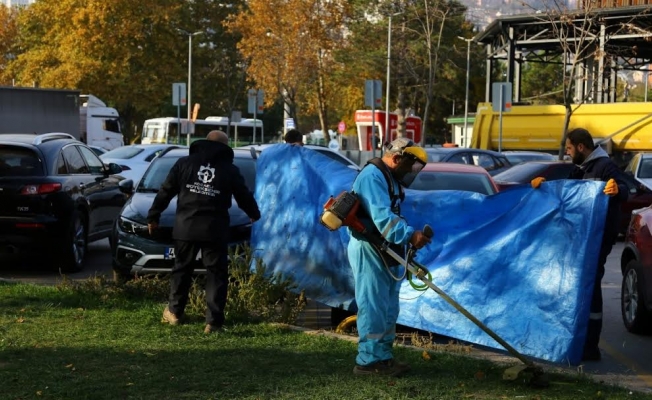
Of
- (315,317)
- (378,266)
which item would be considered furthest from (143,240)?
(378,266)

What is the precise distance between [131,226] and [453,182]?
178 inches

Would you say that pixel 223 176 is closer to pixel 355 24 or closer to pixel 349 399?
pixel 349 399

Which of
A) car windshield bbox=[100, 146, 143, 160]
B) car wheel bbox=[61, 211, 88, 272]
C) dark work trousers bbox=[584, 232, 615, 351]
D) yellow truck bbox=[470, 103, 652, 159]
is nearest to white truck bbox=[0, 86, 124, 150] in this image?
car windshield bbox=[100, 146, 143, 160]

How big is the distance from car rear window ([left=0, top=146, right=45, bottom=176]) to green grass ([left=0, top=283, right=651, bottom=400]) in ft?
12.2

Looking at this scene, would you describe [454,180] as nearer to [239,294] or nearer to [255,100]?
[239,294]

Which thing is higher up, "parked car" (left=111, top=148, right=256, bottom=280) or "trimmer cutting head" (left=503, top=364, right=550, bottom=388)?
"parked car" (left=111, top=148, right=256, bottom=280)

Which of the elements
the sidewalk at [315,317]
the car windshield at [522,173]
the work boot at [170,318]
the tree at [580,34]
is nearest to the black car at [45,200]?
the sidewalk at [315,317]

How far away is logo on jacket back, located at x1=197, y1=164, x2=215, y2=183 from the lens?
861 centimetres

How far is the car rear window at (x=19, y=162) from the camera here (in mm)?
12625

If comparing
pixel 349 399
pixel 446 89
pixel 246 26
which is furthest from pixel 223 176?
pixel 446 89

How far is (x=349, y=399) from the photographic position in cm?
634

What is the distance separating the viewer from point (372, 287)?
6.89 metres

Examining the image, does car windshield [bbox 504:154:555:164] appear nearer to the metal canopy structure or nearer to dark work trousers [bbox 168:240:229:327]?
the metal canopy structure

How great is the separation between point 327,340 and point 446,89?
193 ft
